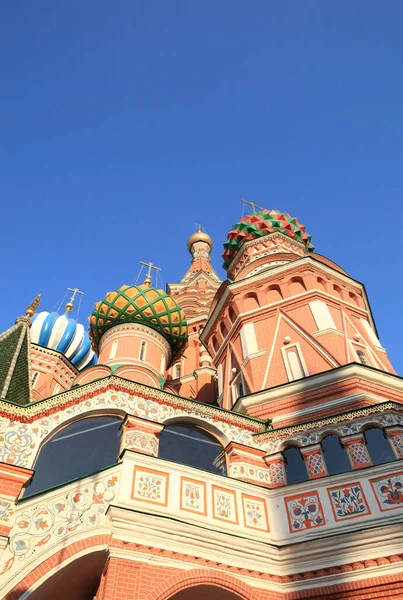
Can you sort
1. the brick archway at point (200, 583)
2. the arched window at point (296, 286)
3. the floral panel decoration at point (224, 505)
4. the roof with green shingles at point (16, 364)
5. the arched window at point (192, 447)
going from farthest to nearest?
the arched window at point (296, 286), the roof with green shingles at point (16, 364), the arched window at point (192, 447), the floral panel decoration at point (224, 505), the brick archway at point (200, 583)

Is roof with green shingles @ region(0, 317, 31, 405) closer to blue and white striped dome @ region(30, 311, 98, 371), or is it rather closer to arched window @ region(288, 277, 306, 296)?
arched window @ region(288, 277, 306, 296)

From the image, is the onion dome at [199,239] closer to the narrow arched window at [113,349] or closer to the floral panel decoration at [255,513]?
the narrow arched window at [113,349]

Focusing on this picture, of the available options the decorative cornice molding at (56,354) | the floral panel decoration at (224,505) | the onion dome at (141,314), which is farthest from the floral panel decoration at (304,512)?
the decorative cornice molding at (56,354)

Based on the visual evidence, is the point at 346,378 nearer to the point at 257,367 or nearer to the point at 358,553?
the point at 257,367

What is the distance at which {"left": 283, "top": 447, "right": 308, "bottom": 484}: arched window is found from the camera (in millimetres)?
8156

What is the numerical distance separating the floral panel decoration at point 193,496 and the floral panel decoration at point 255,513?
0.69 metres

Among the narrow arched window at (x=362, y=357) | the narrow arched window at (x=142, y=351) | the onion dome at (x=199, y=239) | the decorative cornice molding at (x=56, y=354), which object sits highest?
the onion dome at (x=199, y=239)

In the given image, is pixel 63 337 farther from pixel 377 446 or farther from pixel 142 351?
pixel 377 446

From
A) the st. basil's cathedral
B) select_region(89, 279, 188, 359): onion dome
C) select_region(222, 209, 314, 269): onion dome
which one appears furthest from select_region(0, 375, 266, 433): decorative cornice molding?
select_region(222, 209, 314, 269): onion dome

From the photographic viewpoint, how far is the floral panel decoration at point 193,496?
23.0 feet

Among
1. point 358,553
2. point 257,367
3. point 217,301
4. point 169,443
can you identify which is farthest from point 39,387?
point 358,553

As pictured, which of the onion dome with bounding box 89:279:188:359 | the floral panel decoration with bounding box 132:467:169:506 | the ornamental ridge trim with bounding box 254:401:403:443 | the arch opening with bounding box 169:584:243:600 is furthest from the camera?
the onion dome with bounding box 89:279:188:359

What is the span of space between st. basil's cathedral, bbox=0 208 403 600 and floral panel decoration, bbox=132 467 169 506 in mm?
20

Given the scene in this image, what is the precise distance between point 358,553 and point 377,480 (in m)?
1.14
